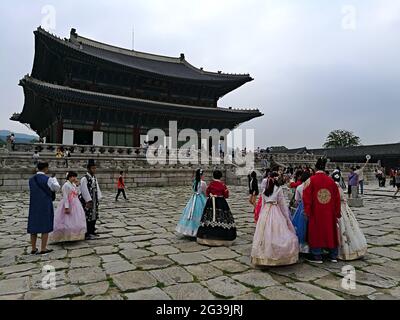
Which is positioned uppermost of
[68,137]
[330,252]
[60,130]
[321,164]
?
[60,130]

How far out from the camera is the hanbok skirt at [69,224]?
552cm

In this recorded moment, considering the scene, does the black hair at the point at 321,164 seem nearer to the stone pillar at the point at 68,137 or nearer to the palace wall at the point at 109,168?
the palace wall at the point at 109,168

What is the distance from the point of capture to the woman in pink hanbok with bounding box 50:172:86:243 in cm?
552

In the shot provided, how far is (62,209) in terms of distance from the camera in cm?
555

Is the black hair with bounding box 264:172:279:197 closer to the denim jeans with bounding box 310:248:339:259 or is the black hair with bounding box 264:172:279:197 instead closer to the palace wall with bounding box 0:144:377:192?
the denim jeans with bounding box 310:248:339:259

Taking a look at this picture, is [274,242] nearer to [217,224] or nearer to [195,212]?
[217,224]

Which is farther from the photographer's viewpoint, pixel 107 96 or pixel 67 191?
pixel 107 96

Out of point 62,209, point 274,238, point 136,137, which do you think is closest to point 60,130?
point 136,137

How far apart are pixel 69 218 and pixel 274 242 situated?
3.75 metres

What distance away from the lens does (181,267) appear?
4.29 meters

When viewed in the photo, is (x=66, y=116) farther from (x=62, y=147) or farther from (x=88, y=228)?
(x=88, y=228)

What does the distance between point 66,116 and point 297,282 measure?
20.7 meters

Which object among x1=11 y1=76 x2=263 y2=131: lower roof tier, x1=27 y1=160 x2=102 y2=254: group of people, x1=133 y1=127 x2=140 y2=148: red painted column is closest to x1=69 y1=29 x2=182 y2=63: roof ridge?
x1=11 y1=76 x2=263 y2=131: lower roof tier

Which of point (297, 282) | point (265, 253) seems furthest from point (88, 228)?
point (297, 282)
